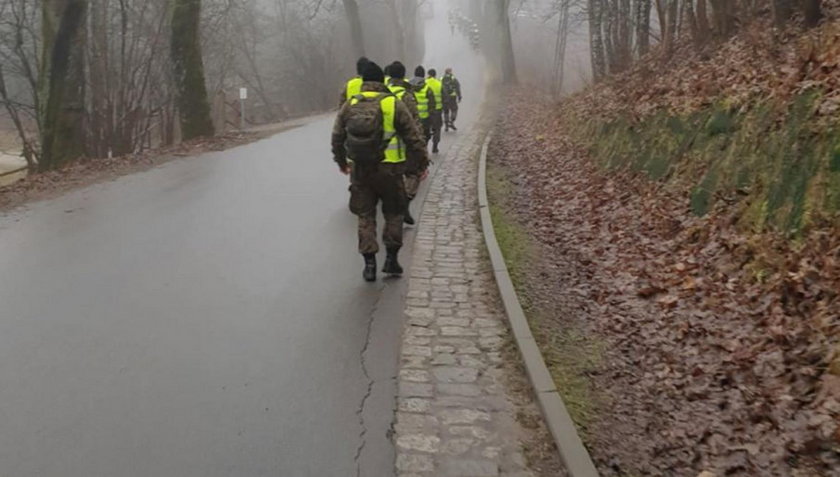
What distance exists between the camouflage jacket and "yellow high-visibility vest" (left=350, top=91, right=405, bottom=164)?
0.04 m

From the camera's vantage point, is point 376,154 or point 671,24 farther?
point 671,24

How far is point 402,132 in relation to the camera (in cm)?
713

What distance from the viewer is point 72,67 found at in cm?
1619

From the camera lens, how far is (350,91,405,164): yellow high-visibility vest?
7.05m

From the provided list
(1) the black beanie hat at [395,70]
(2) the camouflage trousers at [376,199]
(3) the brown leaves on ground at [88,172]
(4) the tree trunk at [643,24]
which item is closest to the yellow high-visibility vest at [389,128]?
(2) the camouflage trousers at [376,199]

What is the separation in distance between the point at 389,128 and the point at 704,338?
3.47 m

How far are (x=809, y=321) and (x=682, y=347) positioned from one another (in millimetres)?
928

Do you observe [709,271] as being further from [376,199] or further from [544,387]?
[376,199]

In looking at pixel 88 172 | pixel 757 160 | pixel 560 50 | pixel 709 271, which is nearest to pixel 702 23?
pixel 757 160

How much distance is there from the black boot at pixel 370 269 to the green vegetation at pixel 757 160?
3.55m

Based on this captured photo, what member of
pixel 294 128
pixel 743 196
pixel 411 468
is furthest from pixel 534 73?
pixel 411 468

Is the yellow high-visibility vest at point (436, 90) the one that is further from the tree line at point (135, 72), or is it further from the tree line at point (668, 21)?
the tree line at point (135, 72)

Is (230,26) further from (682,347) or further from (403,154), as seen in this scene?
(682,347)

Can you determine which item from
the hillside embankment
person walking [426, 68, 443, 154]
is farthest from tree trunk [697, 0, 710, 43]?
person walking [426, 68, 443, 154]
